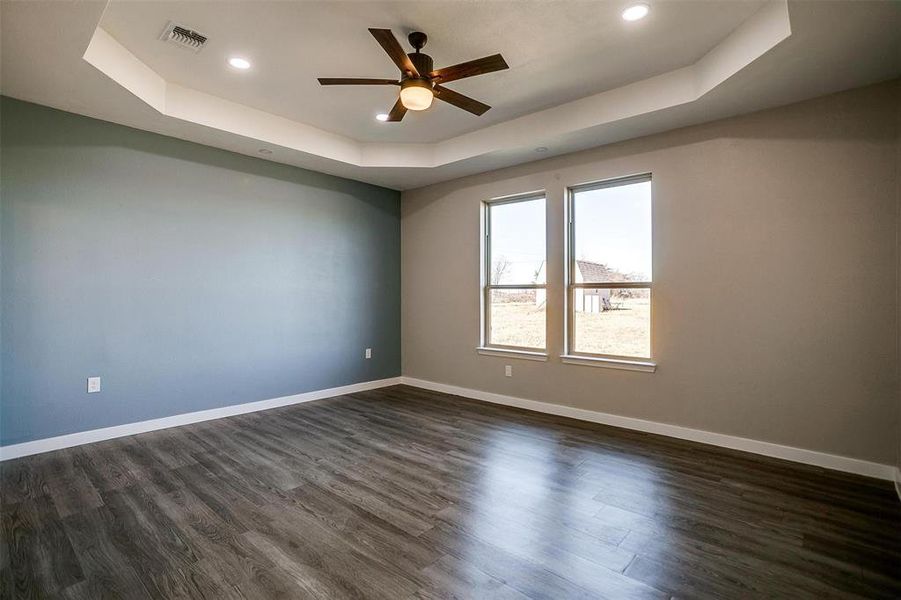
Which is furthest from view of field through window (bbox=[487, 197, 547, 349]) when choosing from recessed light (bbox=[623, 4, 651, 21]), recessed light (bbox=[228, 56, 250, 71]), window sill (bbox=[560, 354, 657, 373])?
recessed light (bbox=[228, 56, 250, 71])

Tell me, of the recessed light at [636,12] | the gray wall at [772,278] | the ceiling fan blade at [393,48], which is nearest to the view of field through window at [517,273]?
the gray wall at [772,278]

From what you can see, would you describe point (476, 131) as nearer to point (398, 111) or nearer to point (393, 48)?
point (398, 111)

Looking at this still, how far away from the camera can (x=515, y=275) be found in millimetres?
5020

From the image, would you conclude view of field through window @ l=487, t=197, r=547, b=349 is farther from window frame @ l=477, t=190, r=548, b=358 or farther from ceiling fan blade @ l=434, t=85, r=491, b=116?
ceiling fan blade @ l=434, t=85, r=491, b=116

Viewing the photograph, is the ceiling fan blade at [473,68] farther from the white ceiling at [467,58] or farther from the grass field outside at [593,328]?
the grass field outside at [593,328]

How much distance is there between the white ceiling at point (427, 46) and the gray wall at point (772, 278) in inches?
35.8

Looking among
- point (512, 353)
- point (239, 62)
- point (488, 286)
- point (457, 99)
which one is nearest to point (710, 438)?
point (512, 353)

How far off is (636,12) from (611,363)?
112 inches

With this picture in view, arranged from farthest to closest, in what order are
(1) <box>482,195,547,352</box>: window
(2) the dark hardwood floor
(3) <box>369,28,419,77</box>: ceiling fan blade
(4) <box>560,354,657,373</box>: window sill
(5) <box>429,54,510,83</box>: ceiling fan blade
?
1. (1) <box>482,195,547,352</box>: window
2. (4) <box>560,354,657,373</box>: window sill
3. (5) <box>429,54,510,83</box>: ceiling fan blade
4. (3) <box>369,28,419,77</box>: ceiling fan blade
5. (2) the dark hardwood floor

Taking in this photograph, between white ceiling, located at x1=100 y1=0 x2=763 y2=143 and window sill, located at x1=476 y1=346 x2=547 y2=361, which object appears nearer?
white ceiling, located at x1=100 y1=0 x2=763 y2=143

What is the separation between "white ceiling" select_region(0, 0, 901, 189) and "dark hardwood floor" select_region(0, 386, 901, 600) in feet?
8.85

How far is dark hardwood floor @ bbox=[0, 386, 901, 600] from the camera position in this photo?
182cm

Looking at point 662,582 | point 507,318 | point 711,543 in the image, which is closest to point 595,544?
point 662,582

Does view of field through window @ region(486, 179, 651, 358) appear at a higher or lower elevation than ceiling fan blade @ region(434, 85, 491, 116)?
lower
